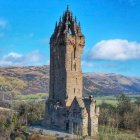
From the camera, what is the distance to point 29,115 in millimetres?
74188

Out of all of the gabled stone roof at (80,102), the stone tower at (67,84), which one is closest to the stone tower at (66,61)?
the stone tower at (67,84)

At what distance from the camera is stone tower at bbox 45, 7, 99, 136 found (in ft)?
197

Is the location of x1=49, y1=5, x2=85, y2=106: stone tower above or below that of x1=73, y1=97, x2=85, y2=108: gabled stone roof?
above

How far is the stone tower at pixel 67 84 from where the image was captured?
60.2 metres

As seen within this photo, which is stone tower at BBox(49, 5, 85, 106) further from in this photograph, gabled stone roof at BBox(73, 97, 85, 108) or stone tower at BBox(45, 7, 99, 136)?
gabled stone roof at BBox(73, 97, 85, 108)

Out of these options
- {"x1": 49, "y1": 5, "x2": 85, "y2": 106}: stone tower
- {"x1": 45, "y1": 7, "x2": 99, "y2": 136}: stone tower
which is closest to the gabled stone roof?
{"x1": 45, "y1": 7, "x2": 99, "y2": 136}: stone tower

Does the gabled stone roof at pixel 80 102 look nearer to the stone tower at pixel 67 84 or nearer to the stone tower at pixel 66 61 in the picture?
the stone tower at pixel 67 84

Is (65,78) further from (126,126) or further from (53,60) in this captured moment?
(126,126)

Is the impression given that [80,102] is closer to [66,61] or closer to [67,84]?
[67,84]

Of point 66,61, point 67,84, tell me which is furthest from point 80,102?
point 66,61

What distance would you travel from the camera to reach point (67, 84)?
206ft

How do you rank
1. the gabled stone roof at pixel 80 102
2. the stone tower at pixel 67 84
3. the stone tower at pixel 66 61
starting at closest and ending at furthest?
the gabled stone roof at pixel 80 102 < the stone tower at pixel 67 84 < the stone tower at pixel 66 61

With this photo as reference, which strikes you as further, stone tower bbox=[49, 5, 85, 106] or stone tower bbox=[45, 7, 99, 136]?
stone tower bbox=[49, 5, 85, 106]

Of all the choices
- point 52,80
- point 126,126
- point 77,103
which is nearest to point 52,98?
point 52,80
